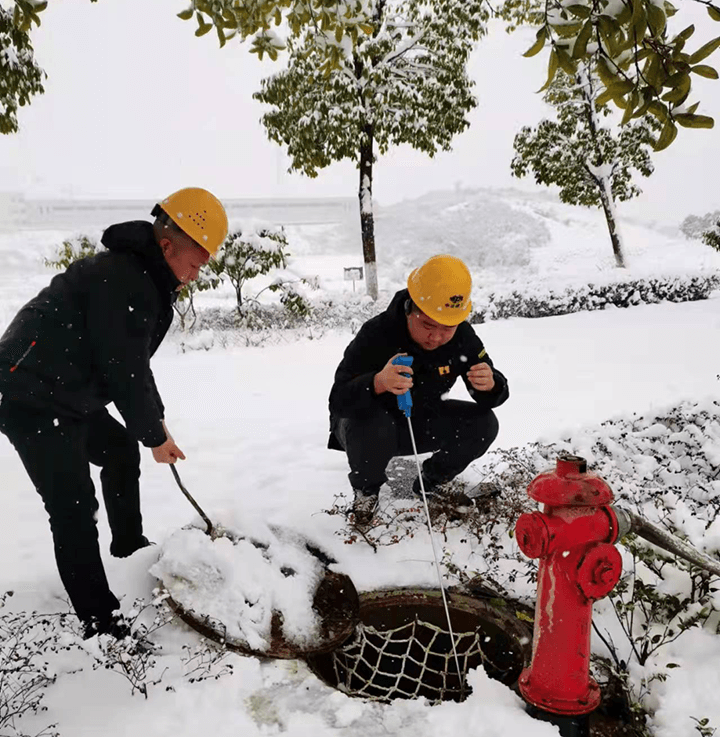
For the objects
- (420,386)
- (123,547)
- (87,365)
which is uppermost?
(87,365)

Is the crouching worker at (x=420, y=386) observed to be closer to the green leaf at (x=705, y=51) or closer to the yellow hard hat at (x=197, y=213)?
the yellow hard hat at (x=197, y=213)

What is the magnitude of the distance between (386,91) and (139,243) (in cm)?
966

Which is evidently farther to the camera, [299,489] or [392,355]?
[299,489]

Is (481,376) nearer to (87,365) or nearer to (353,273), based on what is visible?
(87,365)

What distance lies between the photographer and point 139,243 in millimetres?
2006

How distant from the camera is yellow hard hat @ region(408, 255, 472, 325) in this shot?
2.30m

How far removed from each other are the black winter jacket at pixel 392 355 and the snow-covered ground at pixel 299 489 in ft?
1.71

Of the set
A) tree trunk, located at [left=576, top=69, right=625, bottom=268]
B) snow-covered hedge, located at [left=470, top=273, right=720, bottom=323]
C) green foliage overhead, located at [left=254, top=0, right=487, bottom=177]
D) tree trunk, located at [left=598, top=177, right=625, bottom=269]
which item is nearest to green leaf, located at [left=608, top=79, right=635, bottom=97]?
snow-covered hedge, located at [left=470, top=273, right=720, bottom=323]

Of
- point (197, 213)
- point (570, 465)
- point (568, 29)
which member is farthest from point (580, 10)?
point (197, 213)

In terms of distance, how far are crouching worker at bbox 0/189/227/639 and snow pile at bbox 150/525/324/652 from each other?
222 mm

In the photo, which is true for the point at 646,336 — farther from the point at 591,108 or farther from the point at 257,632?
the point at 591,108

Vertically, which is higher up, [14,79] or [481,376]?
[14,79]

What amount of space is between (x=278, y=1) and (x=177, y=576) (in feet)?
7.67

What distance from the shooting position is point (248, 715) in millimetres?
1643
